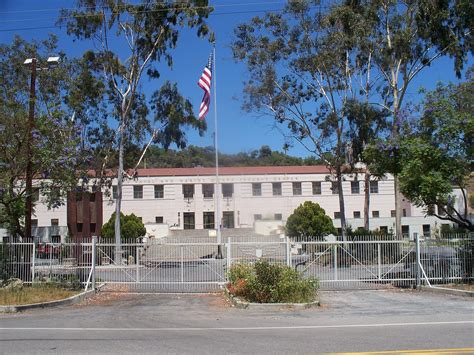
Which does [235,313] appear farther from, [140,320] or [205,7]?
[205,7]

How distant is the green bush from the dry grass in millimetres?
5874

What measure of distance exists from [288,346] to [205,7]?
24.0 meters

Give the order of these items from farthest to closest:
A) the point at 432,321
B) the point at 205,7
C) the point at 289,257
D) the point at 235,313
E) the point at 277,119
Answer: the point at 277,119
the point at 205,7
the point at 289,257
the point at 235,313
the point at 432,321

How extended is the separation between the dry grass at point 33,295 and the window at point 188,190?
152 feet

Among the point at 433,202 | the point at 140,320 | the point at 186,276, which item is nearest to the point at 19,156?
the point at 186,276

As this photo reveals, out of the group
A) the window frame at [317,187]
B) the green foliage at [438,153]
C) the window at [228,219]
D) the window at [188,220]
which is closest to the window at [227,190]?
the window at [228,219]

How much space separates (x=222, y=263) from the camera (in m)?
21.4

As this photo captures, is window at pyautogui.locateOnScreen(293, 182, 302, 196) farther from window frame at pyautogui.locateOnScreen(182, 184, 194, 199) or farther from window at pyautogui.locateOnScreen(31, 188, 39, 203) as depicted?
window at pyautogui.locateOnScreen(31, 188, 39, 203)

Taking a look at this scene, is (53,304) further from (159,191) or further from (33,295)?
(159,191)

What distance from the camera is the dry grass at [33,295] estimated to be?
15.8 meters

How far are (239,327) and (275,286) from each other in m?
4.17

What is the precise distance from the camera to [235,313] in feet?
47.1

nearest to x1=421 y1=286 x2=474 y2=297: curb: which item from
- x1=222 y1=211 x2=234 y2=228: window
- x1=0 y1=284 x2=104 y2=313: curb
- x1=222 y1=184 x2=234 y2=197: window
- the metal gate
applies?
the metal gate

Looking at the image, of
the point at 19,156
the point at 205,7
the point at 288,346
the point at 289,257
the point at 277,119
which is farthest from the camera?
the point at 277,119
